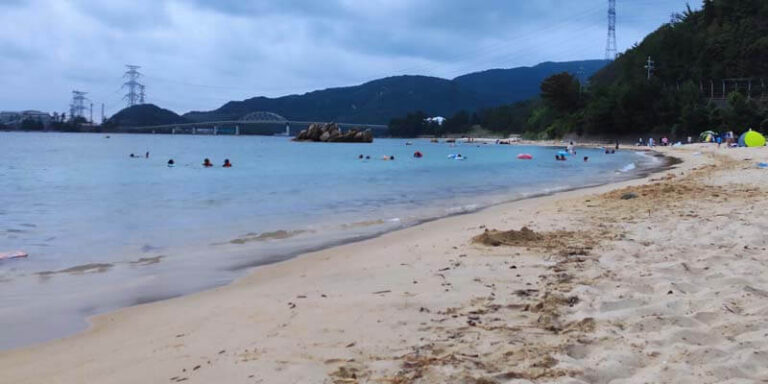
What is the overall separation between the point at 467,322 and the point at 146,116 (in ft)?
561

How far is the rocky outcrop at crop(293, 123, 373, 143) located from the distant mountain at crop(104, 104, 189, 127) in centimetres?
5433

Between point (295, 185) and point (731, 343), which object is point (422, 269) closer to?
point (731, 343)

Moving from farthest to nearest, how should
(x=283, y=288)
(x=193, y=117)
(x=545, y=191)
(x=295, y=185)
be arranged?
(x=193, y=117) → (x=295, y=185) → (x=545, y=191) → (x=283, y=288)

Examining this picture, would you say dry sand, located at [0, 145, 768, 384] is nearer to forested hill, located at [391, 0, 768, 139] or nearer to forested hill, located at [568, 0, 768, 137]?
forested hill, located at [391, 0, 768, 139]

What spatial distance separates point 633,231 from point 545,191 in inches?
439

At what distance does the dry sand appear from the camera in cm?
330

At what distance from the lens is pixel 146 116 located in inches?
6260

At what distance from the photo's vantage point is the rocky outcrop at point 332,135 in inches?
4579

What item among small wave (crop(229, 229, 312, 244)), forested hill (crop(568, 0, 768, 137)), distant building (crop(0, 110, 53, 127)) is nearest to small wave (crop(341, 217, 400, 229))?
small wave (crop(229, 229, 312, 244))

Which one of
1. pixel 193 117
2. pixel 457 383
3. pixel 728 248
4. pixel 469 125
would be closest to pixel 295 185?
pixel 728 248

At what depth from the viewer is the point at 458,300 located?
15.8 feet

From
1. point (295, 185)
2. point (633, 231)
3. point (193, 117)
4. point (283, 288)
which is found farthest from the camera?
point (193, 117)

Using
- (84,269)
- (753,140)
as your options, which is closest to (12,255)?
(84,269)

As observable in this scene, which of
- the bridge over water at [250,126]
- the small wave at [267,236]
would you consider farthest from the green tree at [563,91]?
the small wave at [267,236]
